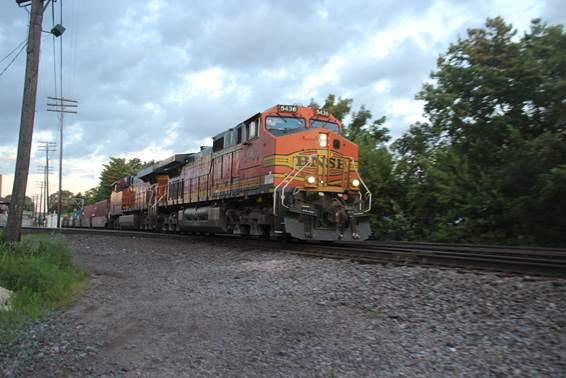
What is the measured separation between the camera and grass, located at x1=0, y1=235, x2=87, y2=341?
5.64 m

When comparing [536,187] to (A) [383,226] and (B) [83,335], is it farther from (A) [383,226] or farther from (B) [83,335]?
(B) [83,335]

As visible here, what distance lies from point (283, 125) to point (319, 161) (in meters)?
1.43

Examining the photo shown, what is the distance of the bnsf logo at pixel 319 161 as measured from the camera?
11898 mm

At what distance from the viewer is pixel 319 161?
12.0m

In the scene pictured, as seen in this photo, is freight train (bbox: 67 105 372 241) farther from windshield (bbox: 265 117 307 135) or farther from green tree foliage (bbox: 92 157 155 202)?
green tree foliage (bbox: 92 157 155 202)

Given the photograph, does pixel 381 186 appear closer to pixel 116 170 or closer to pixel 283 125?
pixel 283 125

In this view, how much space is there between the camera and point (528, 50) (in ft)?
51.1

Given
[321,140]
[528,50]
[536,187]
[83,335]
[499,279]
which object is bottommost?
[83,335]

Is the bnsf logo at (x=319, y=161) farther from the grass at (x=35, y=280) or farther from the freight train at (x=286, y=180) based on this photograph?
the grass at (x=35, y=280)

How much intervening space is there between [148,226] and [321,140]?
16655mm

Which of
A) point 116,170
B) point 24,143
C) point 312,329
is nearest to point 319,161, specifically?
point 24,143

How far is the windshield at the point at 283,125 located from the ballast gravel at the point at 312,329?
5342mm

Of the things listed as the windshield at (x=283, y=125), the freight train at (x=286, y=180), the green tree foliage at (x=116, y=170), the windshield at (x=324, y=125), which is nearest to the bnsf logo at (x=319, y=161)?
the freight train at (x=286, y=180)

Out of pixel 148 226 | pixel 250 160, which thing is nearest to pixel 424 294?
pixel 250 160
